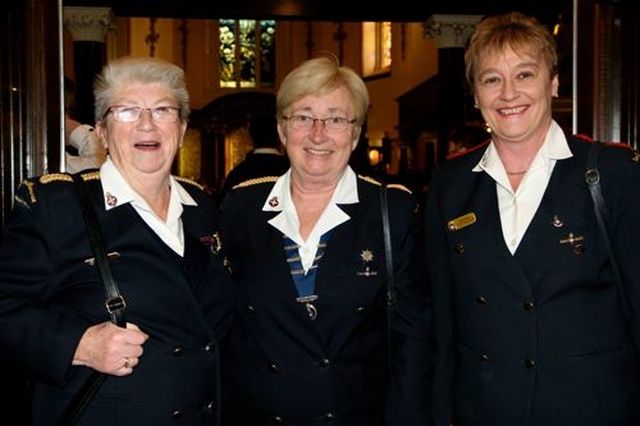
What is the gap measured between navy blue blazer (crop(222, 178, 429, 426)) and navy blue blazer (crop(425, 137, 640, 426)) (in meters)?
0.26

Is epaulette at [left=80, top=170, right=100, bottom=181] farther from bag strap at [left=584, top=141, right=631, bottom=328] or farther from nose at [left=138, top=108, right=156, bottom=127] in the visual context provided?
bag strap at [left=584, top=141, right=631, bottom=328]

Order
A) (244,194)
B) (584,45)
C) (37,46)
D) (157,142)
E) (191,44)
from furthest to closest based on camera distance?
(191,44)
(584,45)
(37,46)
(244,194)
(157,142)

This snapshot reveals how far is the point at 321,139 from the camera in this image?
2484 mm

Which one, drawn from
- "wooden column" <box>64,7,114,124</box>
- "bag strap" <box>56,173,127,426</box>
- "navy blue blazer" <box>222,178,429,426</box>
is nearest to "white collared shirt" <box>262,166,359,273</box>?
"navy blue blazer" <box>222,178,429,426</box>

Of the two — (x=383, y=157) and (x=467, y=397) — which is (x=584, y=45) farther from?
(x=383, y=157)

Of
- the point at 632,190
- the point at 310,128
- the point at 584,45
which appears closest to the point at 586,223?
the point at 632,190

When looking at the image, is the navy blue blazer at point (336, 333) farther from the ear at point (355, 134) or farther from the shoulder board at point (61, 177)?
the shoulder board at point (61, 177)

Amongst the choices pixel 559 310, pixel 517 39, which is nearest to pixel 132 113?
pixel 517 39

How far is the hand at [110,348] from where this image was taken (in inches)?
74.4

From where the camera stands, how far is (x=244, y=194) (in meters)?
2.72

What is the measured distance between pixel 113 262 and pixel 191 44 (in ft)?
72.3

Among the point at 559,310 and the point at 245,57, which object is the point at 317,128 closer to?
the point at 559,310

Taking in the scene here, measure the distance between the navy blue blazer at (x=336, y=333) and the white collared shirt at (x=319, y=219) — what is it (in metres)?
0.03

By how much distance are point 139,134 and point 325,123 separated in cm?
67
